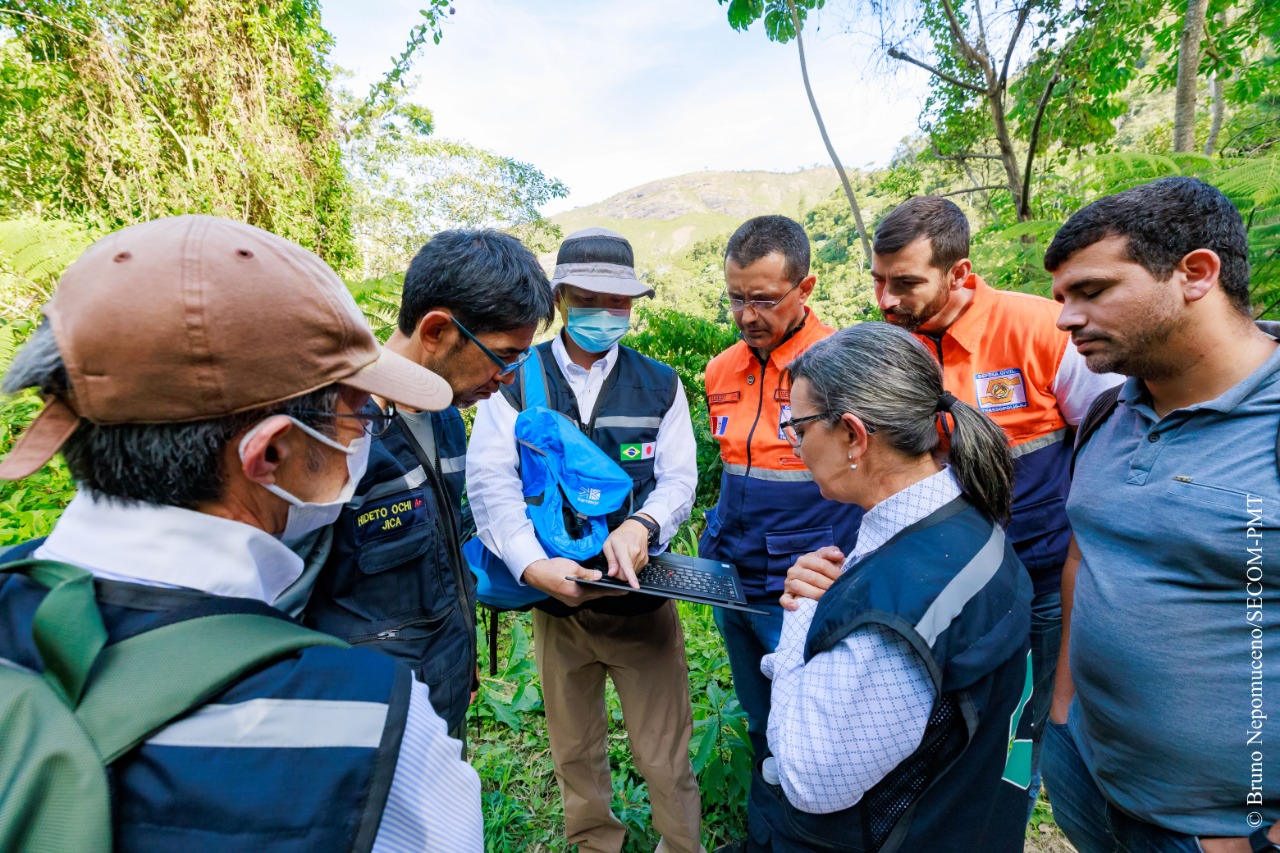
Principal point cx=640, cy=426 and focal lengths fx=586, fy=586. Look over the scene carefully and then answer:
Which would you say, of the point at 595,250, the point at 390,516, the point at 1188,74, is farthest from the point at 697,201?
the point at 390,516

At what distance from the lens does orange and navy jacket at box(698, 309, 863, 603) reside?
7.84 feet

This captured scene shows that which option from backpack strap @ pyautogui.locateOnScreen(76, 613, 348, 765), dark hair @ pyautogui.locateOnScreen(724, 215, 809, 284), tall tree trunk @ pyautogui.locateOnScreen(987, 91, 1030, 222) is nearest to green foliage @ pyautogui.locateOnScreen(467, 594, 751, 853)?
backpack strap @ pyautogui.locateOnScreen(76, 613, 348, 765)

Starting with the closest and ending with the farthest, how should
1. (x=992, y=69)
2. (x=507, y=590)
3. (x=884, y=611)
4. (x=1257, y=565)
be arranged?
(x=884, y=611) < (x=1257, y=565) < (x=507, y=590) < (x=992, y=69)

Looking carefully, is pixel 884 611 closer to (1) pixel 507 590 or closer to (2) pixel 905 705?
(2) pixel 905 705

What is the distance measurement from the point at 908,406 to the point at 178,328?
4.86ft

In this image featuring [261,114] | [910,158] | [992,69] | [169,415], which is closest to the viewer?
[169,415]

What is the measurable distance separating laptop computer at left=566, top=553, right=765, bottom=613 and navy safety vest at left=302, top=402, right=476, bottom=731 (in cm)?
43

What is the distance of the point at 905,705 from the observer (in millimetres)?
1196

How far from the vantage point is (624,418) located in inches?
94.0

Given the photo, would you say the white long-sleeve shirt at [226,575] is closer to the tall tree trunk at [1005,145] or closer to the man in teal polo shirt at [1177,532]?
the man in teal polo shirt at [1177,532]

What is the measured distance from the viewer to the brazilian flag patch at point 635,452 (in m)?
2.38

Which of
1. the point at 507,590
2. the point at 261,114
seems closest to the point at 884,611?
the point at 507,590

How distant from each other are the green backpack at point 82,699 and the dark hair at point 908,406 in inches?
52.5

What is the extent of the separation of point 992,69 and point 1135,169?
10.0 ft
